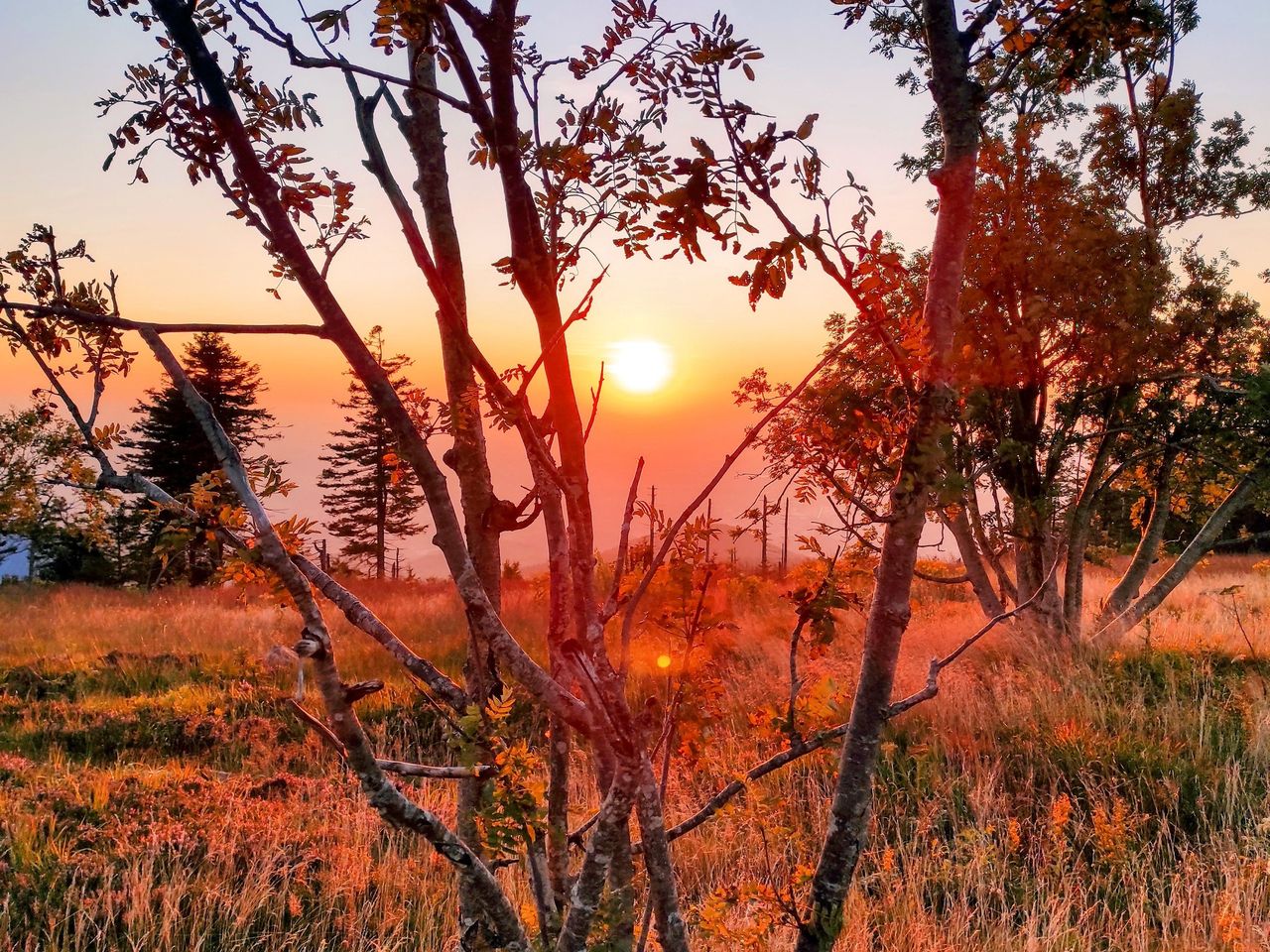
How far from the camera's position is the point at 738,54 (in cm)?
148

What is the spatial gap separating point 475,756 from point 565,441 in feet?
2.33

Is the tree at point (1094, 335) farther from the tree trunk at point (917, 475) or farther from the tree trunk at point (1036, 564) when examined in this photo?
the tree trunk at point (917, 475)

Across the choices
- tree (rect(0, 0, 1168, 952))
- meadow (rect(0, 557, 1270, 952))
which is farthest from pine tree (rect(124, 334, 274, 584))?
tree (rect(0, 0, 1168, 952))

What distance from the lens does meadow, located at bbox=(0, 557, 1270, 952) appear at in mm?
3674

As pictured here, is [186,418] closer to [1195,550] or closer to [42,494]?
[42,494]

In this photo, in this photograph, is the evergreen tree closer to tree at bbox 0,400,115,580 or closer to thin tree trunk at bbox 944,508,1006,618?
tree at bbox 0,400,115,580

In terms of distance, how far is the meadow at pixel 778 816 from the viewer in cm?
367

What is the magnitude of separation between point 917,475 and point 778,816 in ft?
13.7

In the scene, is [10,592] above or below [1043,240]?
below

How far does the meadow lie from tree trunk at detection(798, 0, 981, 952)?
0.71ft

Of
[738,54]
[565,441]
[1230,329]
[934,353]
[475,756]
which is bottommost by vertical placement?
[475,756]

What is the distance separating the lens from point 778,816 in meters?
5.06

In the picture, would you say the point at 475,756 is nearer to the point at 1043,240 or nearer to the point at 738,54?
the point at 738,54

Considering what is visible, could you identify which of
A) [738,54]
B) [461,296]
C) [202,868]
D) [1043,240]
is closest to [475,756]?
[461,296]
